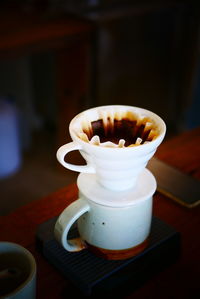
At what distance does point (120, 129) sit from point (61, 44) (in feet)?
3.68

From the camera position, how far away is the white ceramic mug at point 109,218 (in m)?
0.62

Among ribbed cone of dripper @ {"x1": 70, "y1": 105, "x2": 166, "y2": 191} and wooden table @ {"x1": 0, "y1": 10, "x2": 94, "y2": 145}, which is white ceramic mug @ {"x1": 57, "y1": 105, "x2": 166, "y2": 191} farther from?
wooden table @ {"x1": 0, "y1": 10, "x2": 94, "y2": 145}

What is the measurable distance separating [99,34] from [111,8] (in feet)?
0.71

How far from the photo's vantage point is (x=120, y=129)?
0.68 metres

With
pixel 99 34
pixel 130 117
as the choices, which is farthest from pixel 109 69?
pixel 130 117

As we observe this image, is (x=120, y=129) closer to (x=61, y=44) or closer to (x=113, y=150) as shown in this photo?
(x=113, y=150)

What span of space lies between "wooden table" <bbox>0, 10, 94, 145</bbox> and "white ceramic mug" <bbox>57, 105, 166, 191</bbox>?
101 centimetres

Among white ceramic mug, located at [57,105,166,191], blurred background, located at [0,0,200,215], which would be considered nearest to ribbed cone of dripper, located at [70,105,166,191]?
white ceramic mug, located at [57,105,166,191]

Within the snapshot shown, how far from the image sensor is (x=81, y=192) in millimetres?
646

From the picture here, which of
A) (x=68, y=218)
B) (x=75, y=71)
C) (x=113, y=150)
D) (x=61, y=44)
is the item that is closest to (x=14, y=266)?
(x=68, y=218)

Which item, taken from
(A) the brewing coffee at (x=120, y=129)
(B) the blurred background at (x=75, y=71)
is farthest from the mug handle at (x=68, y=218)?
(B) the blurred background at (x=75, y=71)

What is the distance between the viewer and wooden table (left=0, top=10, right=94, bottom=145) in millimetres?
1621

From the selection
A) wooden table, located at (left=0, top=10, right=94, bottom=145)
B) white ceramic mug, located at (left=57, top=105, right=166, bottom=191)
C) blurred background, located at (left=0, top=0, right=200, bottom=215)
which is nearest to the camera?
white ceramic mug, located at (left=57, top=105, right=166, bottom=191)

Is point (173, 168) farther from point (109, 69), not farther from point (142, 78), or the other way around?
point (142, 78)
